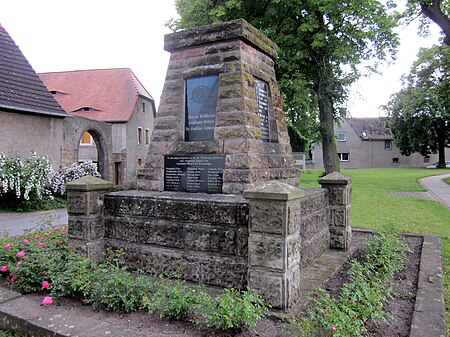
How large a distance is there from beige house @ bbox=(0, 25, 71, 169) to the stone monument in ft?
36.1

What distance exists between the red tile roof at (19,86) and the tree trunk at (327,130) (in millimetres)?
12101

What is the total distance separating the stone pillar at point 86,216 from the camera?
4.63m

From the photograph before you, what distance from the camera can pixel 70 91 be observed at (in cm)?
2912

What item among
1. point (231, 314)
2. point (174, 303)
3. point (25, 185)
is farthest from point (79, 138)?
point (231, 314)

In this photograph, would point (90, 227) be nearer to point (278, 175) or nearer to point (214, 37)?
point (278, 175)

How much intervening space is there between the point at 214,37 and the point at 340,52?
12108 millimetres

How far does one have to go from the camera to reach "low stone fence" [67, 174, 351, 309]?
11.3ft

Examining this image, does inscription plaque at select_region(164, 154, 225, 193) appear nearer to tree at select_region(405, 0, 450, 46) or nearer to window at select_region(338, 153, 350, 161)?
tree at select_region(405, 0, 450, 46)

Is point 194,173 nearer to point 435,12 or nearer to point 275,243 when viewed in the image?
point 275,243

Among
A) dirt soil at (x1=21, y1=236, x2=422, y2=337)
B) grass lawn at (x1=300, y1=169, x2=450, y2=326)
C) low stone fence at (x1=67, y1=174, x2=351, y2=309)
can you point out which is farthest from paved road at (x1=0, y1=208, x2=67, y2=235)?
grass lawn at (x1=300, y1=169, x2=450, y2=326)

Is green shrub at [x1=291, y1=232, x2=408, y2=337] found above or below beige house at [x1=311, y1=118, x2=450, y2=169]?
below

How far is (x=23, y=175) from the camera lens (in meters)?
12.6

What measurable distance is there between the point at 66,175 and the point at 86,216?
11772 millimetres

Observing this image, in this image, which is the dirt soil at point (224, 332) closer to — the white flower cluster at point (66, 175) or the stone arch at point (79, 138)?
the white flower cluster at point (66, 175)
